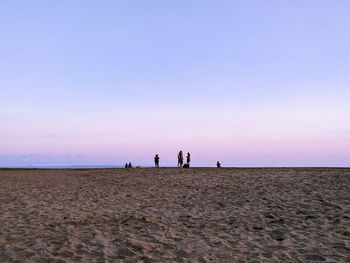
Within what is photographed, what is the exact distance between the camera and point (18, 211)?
46.7ft

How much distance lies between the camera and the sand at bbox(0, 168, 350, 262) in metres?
8.85

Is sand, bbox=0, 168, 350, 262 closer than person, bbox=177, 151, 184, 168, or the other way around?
sand, bbox=0, 168, 350, 262

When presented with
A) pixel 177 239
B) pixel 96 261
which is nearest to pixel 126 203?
pixel 177 239

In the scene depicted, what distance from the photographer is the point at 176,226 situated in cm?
1203

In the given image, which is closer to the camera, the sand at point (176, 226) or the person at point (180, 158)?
the sand at point (176, 226)

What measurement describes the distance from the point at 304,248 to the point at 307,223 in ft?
11.1

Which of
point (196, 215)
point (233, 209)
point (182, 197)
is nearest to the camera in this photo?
point (196, 215)

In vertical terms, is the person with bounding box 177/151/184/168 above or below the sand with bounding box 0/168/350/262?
above

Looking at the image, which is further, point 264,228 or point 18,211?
point 18,211

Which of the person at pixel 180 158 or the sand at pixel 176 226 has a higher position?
the person at pixel 180 158

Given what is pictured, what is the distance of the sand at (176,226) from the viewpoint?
8.85 meters

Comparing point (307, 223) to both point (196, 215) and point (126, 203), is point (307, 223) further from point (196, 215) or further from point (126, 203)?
point (126, 203)

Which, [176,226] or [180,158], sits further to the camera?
[180,158]

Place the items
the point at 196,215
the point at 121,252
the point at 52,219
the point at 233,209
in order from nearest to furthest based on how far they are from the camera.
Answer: the point at 121,252 → the point at 52,219 → the point at 196,215 → the point at 233,209
